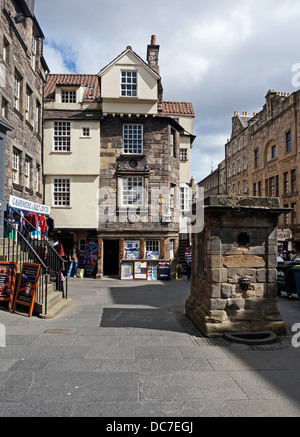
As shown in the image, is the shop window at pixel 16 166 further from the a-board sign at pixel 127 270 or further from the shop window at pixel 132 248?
the a-board sign at pixel 127 270

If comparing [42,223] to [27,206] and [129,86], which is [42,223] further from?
[129,86]

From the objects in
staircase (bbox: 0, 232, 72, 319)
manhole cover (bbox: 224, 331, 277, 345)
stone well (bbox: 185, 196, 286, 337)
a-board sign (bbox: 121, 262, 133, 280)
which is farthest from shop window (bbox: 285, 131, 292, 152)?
manhole cover (bbox: 224, 331, 277, 345)

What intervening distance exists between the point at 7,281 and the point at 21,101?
387 inches

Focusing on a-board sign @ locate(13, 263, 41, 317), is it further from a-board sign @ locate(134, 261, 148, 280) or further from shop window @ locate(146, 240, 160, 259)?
shop window @ locate(146, 240, 160, 259)

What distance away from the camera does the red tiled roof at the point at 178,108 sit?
24.0 metres

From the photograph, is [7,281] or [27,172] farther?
[27,172]

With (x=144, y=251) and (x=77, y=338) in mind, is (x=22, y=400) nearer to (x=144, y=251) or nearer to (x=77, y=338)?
(x=77, y=338)

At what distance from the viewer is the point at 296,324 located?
8.92 m

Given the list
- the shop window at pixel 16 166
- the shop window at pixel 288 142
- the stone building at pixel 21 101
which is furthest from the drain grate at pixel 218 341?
the shop window at pixel 288 142

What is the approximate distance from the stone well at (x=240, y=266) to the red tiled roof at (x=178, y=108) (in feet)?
58.0

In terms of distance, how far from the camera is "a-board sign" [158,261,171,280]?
63.6 feet

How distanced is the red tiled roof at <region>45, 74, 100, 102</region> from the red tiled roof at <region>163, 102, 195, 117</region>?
5.30 m

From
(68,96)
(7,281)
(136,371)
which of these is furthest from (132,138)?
(136,371)

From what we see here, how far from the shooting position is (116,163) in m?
20.0
